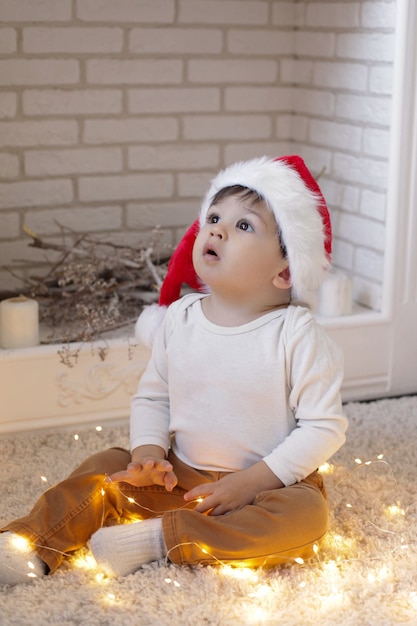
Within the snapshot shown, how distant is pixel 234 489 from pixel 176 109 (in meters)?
1.34

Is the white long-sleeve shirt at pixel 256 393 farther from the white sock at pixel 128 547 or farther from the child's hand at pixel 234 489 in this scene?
the white sock at pixel 128 547

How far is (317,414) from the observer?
1628 mm

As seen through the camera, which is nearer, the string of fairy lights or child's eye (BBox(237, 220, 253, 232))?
the string of fairy lights

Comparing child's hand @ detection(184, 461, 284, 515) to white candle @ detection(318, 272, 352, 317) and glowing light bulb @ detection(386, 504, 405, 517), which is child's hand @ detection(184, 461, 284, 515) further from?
white candle @ detection(318, 272, 352, 317)

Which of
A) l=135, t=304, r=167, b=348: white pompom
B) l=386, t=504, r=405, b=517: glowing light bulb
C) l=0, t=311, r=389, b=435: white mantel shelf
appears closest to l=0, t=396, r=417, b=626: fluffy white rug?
l=386, t=504, r=405, b=517: glowing light bulb

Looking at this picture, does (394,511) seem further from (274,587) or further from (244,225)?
(244,225)

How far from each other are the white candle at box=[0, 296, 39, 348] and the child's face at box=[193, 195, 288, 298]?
0.61 metres

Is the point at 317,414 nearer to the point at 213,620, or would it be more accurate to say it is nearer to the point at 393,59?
the point at 213,620

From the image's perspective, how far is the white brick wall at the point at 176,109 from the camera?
245cm

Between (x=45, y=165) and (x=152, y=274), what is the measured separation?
429 millimetres

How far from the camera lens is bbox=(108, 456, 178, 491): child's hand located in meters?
1.64

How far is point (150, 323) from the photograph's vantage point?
6.07 ft

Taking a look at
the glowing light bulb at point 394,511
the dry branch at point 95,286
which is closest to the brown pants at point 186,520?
the glowing light bulb at point 394,511

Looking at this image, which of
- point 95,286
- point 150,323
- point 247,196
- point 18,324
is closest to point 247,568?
point 150,323
